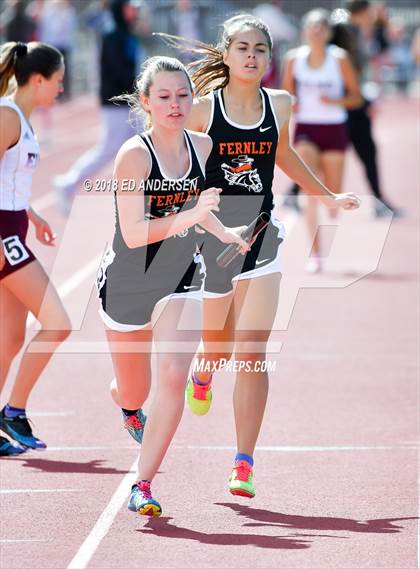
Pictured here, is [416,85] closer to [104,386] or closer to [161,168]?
[104,386]

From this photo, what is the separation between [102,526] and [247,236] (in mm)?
1514

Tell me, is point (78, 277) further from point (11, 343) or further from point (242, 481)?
point (242, 481)

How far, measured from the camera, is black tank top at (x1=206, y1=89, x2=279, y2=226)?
7305 millimetres

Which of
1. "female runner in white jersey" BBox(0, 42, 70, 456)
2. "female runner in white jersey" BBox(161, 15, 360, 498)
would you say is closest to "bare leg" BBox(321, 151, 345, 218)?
"female runner in white jersey" BBox(0, 42, 70, 456)

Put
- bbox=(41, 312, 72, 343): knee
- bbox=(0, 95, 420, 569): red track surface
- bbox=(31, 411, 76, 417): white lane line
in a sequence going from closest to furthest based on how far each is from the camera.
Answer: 1. bbox=(0, 95, 420, 569): red track surface
2. bbox=(41, 312, 72, 343): knee
3. bbox=(31, 411, 76, 417): white lane line

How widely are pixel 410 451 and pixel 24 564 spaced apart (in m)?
2.60

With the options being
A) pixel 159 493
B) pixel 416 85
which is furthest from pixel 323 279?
pixel 416 85

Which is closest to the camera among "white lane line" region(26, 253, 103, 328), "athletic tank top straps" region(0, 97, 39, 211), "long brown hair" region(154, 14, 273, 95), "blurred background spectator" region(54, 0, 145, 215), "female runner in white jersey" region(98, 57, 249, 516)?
"female runner in white jersey" region(98, 57, 249, 516)

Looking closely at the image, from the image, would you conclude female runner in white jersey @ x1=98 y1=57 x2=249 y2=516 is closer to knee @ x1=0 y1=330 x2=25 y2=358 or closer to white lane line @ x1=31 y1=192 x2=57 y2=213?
Answer: knee @ x1=0 y1=330 x2=25 y2=358

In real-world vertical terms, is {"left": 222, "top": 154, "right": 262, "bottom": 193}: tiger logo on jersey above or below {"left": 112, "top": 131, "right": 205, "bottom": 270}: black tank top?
above

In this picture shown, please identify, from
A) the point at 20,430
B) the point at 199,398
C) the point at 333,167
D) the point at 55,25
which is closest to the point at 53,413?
the point at 20,430

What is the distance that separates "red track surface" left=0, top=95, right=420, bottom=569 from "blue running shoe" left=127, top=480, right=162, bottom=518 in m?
0.09

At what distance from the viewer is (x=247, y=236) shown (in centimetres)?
701

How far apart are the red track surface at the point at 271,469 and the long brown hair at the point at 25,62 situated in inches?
79.6
